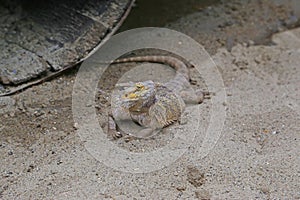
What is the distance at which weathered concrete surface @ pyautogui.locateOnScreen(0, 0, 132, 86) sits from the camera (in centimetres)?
291

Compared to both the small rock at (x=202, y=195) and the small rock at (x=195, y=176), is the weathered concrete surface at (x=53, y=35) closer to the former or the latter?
the small rock at (x=195, y=176)

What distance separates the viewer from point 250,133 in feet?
8.73

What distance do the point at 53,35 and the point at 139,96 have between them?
82cm

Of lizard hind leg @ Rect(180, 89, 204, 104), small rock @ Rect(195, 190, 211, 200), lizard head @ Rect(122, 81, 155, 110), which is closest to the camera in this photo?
small rock @ Rect(195, 190, 211, 200)

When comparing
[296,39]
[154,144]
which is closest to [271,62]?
[296,39]

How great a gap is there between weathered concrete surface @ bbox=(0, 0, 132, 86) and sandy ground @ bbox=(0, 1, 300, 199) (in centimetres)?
12

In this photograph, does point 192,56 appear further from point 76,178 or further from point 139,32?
point 76,178

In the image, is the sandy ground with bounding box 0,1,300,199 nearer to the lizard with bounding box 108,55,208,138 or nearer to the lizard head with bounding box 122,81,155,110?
the lizard with bounding box 108,55,208,138

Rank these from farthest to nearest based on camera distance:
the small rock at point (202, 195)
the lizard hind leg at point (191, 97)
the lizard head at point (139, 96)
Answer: the lizard hind leg at point (191, 97), the lizard head at point (139, 96), the small rock at point (202, 195)

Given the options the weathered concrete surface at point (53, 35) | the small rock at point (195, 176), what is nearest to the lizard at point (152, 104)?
the small rock at point (195, 176)

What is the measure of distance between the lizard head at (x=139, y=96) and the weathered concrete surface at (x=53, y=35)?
53 cm

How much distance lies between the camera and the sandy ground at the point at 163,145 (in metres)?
2.28

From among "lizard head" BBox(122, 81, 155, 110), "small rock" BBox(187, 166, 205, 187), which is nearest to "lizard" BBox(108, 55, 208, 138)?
"lizard head" BBox(122, 81, 155, 110)

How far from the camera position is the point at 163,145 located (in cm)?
254
